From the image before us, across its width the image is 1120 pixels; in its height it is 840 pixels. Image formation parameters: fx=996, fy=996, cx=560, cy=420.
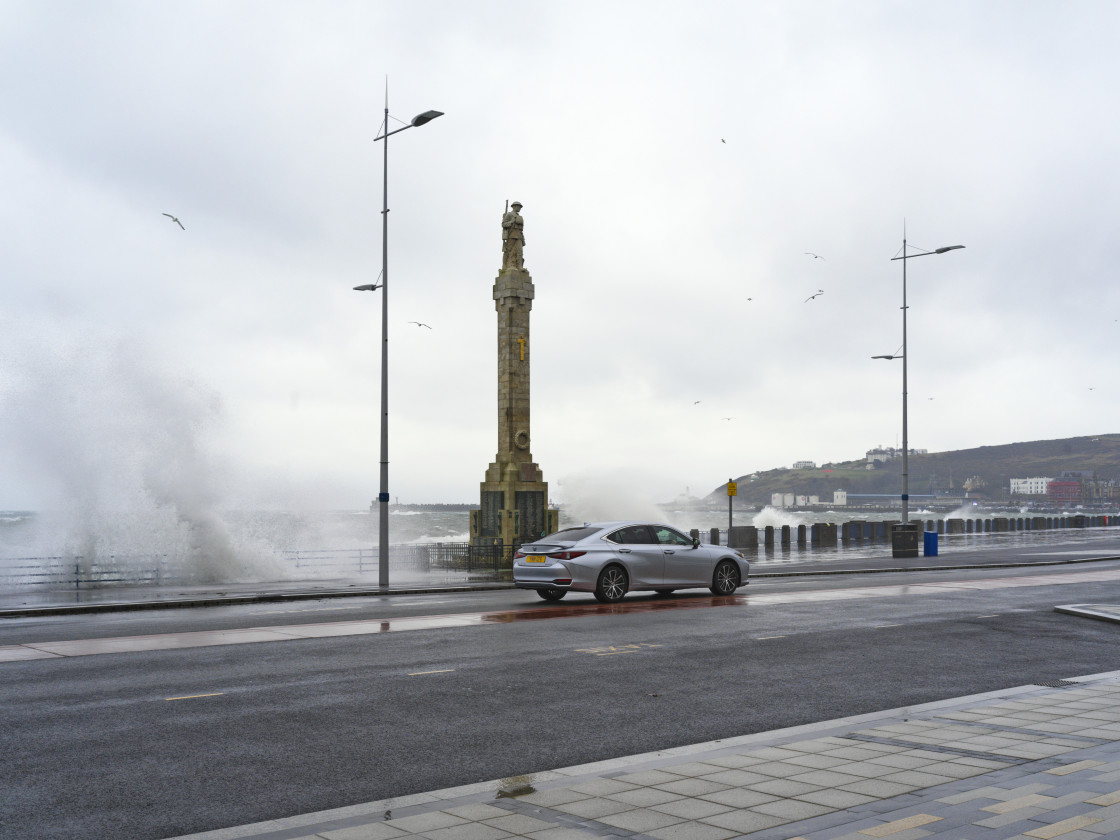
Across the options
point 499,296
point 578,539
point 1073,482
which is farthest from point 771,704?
point 1073,482

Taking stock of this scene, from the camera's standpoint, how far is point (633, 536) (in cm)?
1856

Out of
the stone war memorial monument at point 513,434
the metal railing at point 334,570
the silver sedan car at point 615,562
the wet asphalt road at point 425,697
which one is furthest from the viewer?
the stone war memorial monument at point 513,434

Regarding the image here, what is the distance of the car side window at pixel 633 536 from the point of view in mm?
18328

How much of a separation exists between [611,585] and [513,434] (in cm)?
2022

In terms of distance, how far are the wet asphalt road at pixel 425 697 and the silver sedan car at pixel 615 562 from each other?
2.28m

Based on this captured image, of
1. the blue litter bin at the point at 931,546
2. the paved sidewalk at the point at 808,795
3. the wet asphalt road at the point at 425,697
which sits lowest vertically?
the blue litter bin at the point at 931,546

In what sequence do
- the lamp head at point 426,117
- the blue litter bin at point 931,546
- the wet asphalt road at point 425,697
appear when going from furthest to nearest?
the blue litter bin at point 931,546
the lamp head at point 426,117
the wet asphalt road at point 425,697

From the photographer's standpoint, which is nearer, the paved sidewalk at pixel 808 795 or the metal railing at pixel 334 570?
the paved sidewalk at pixel 808 795

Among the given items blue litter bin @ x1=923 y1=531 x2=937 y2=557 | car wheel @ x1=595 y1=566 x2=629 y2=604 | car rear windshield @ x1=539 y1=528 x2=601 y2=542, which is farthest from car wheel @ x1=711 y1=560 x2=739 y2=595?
blue litter bin @ x1=923 y1=531 x2=937 y2=557

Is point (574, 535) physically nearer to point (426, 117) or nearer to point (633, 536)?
point (633, 536)

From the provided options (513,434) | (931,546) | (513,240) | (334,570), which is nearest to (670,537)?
(334,570)

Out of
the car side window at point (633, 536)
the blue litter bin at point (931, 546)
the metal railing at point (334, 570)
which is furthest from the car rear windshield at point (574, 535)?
the blue litter bin at point (931, 546)

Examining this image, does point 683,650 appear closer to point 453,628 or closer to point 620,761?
point 453,628

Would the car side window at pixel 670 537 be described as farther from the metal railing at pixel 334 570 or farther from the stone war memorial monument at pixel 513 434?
the stone war memorial monument at pixel 513 434
